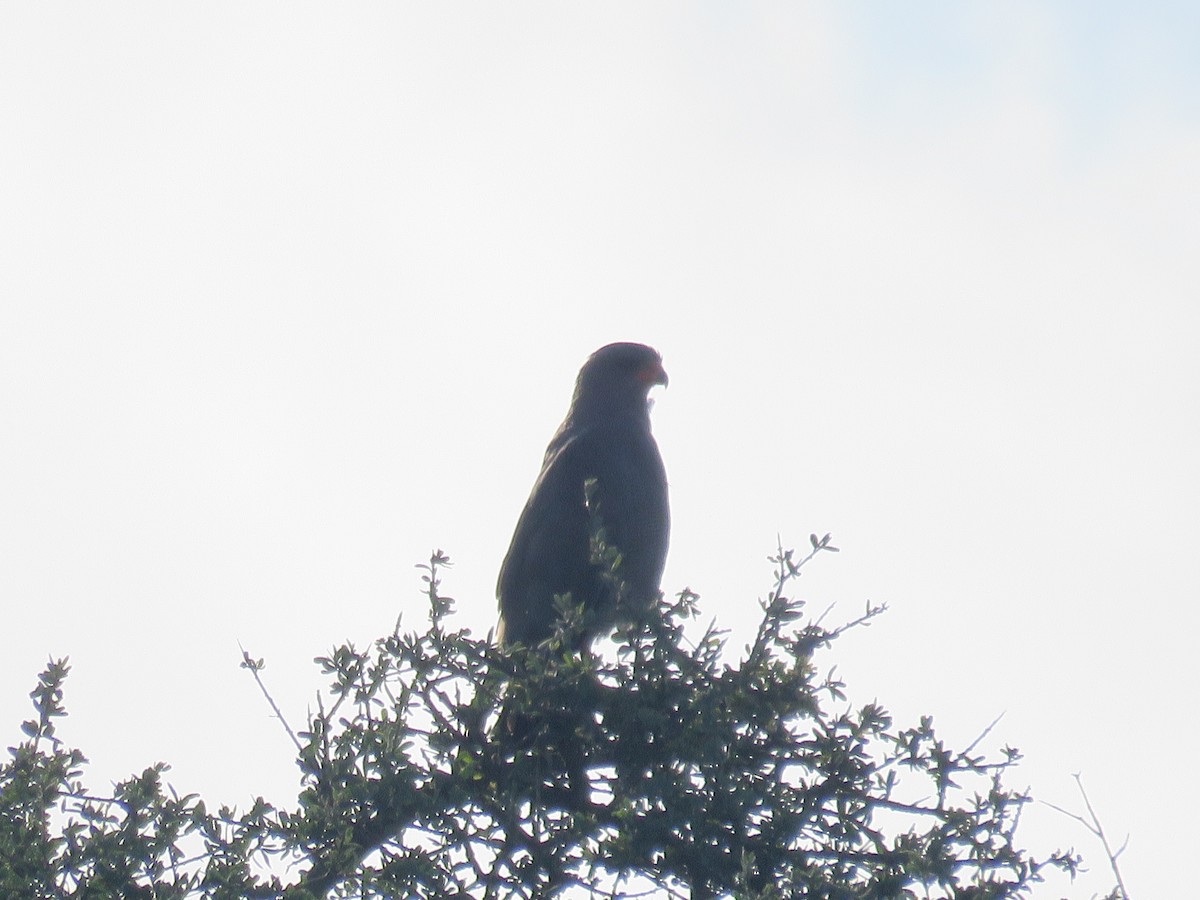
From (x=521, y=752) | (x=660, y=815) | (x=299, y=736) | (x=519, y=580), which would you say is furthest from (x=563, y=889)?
(x=519, y=580)

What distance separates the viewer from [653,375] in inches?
305

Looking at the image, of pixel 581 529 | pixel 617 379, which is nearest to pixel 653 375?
pixel 617 379

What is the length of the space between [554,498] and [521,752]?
2458 mm

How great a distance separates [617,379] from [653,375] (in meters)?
0.21

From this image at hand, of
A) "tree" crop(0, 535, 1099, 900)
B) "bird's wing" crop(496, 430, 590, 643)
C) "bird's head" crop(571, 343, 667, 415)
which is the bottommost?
"tree" crop(0, 535, 1099, 900)

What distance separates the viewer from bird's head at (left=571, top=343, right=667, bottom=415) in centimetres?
753

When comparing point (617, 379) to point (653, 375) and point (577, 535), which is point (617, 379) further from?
point (577, 535)

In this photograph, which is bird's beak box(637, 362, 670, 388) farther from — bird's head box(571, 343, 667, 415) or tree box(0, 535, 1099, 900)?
tree box(0, 535, 1099, 900)

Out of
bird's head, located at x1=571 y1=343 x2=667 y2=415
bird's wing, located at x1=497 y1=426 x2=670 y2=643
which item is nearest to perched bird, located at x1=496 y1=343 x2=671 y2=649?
bird's wing, located at x1=497 y1=426 x2=670 y2=643

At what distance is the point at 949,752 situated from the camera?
3.99 meters

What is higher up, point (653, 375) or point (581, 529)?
point (653, 375)

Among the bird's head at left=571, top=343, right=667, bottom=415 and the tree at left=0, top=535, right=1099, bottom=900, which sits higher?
the bird's head at left=571, top=343, right=667, bottom=415

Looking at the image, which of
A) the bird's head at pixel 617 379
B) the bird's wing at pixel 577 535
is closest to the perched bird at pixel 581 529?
the bird's wing at pixel 577 535

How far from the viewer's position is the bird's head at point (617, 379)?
24.7ft
